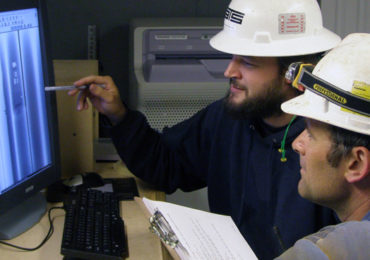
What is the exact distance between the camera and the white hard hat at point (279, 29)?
1435mm

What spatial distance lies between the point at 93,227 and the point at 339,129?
598 millimetres

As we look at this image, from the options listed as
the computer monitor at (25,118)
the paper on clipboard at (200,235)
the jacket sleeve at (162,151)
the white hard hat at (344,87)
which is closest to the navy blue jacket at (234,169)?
the jacket sleeve at (162,151)

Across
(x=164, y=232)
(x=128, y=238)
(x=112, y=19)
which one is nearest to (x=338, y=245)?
(x=164, y=232)

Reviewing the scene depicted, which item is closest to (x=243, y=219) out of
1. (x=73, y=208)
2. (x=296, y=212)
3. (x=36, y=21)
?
(x=296, y=212)

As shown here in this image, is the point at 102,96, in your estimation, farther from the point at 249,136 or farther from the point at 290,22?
the point at 290,22

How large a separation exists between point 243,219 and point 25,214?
56cm

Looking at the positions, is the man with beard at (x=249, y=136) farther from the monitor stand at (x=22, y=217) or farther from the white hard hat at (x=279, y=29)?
the monitor stand at (x=22, y=217)

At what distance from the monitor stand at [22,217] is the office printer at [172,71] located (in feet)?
1.74

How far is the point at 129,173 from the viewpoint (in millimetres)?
1734

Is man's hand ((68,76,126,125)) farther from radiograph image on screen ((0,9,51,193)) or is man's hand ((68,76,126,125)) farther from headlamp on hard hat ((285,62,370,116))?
headlamp on hard hat ((285,62,370,116))

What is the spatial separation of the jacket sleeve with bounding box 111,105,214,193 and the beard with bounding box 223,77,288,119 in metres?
0.18

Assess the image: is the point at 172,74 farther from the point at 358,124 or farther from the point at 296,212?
the point at 358,124

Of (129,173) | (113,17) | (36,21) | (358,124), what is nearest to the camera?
(358,124)

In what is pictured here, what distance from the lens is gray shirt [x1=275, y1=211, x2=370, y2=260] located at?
0.53 m
